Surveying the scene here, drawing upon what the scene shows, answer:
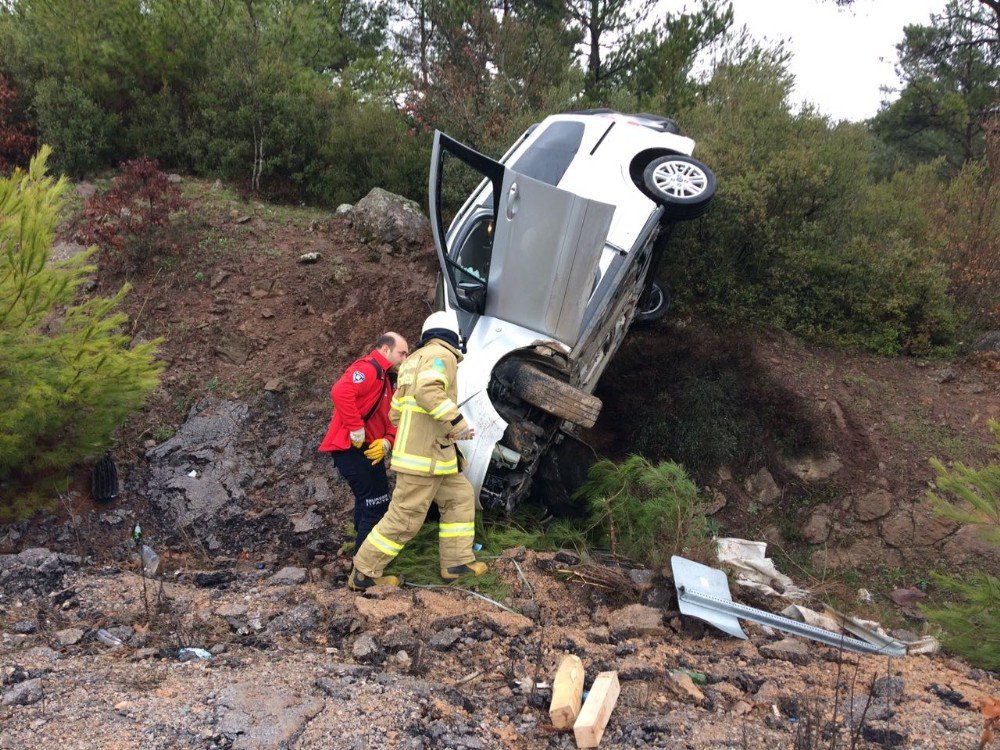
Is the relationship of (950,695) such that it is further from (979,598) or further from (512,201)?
(512,201)

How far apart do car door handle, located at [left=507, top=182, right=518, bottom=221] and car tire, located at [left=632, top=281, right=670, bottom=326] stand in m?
2.89

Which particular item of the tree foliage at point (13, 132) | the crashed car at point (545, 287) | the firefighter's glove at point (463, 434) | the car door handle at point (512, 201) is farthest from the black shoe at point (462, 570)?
the tree foliage at point (13, 132)

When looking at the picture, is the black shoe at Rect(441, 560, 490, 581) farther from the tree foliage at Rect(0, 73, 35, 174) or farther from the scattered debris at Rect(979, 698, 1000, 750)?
the tree foliage at Rect(0, 73, 35, 174)

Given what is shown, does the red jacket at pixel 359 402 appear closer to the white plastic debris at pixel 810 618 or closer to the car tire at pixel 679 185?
the white plastic debris at pixel 810 618

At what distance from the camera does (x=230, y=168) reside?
11117mm

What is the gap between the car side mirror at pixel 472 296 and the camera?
5.71m

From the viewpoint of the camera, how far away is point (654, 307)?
8.23 metres

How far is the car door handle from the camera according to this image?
17.0 feet

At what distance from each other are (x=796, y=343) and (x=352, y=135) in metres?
6.50

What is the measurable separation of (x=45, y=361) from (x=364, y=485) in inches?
89.1

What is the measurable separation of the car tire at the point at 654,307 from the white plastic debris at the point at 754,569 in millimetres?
2540

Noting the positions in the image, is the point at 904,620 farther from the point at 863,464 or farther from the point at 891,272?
the point at 891,272

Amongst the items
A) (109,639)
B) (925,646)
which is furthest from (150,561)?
(925,646)

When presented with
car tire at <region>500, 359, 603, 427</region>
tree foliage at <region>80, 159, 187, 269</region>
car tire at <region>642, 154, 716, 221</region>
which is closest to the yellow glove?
car tire at <region>500, 359, 603, 427</region>
